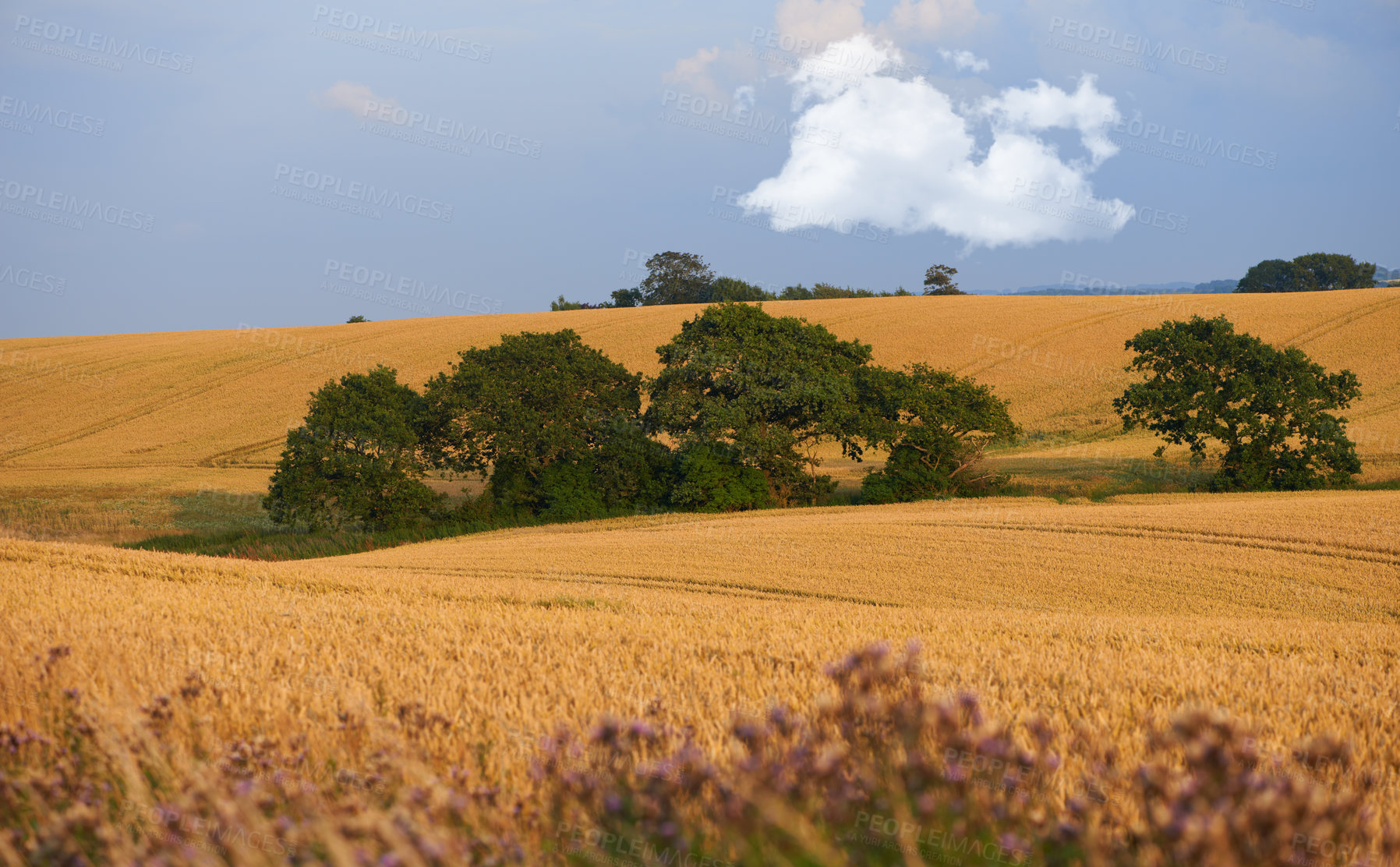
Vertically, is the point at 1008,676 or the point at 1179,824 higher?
the point at 1179,824

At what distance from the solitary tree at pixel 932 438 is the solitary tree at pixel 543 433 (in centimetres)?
774

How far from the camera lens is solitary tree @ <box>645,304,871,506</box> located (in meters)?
28.6

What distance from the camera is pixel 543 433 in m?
29.3

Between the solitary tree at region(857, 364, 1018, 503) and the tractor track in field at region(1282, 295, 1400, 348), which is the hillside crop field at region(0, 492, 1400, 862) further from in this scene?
the tractor track in field at region(1282, 295, 1400, 348)

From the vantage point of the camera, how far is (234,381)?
6000cm

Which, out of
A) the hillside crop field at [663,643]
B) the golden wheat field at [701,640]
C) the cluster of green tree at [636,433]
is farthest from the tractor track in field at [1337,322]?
the golden wheat field at [701,640]

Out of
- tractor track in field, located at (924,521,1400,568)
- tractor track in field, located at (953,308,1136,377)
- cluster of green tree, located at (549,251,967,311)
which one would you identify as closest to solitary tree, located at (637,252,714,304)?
cluster of green tree, located at (549,251,967,311)

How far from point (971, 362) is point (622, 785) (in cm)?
5351

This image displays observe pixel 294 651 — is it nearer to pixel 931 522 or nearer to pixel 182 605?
pixel 182 605

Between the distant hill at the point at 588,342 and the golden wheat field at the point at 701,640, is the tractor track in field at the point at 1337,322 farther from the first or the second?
the golden wheat field at the point at 701,640

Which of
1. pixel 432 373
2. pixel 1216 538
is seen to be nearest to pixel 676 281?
pixel 432 373

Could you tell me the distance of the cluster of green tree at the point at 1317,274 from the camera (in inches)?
3937

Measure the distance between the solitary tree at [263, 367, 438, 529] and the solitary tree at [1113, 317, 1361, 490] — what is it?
2524 cm

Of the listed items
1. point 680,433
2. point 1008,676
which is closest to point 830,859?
point 1008,676
